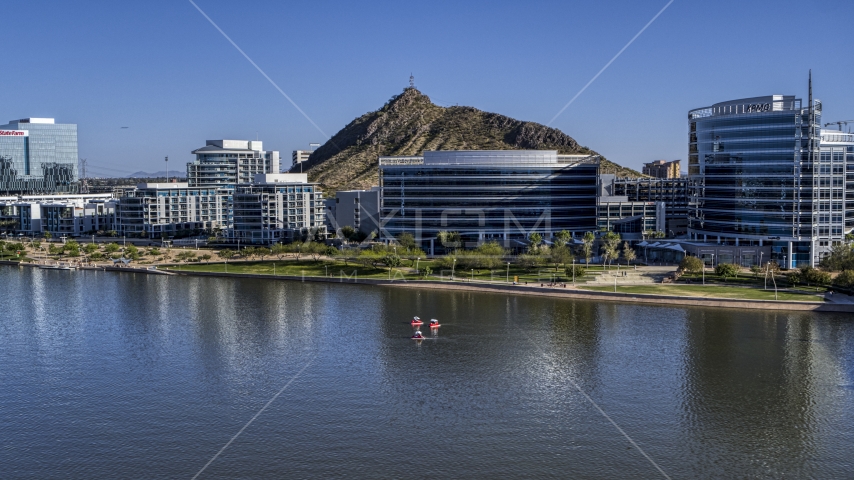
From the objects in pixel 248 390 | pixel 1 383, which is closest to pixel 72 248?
pixel 1 383

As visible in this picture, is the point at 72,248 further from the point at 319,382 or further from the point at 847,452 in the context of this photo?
the point at 847,452

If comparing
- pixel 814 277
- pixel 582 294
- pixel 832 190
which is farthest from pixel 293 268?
pixel 832 190

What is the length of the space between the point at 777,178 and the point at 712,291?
83.9 ft

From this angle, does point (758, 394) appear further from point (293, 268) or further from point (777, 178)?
point (293, 268)

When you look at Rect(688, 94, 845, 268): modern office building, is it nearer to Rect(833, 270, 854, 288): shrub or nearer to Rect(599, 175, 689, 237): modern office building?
Rect(833, 270, 854, 288): shrub

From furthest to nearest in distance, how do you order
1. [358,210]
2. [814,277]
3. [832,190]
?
[358,210] < [832,190] < [814,277]

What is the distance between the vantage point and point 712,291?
292 feet

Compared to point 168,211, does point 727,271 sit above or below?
below

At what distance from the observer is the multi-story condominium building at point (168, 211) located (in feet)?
552

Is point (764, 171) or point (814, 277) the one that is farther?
point (764, 171)

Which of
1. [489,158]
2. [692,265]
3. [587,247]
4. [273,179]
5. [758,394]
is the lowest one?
[758,394]

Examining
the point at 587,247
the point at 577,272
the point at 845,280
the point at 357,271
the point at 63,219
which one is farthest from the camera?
the point at 63,219

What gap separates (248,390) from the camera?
180ft

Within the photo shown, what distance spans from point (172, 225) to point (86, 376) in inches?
4571
